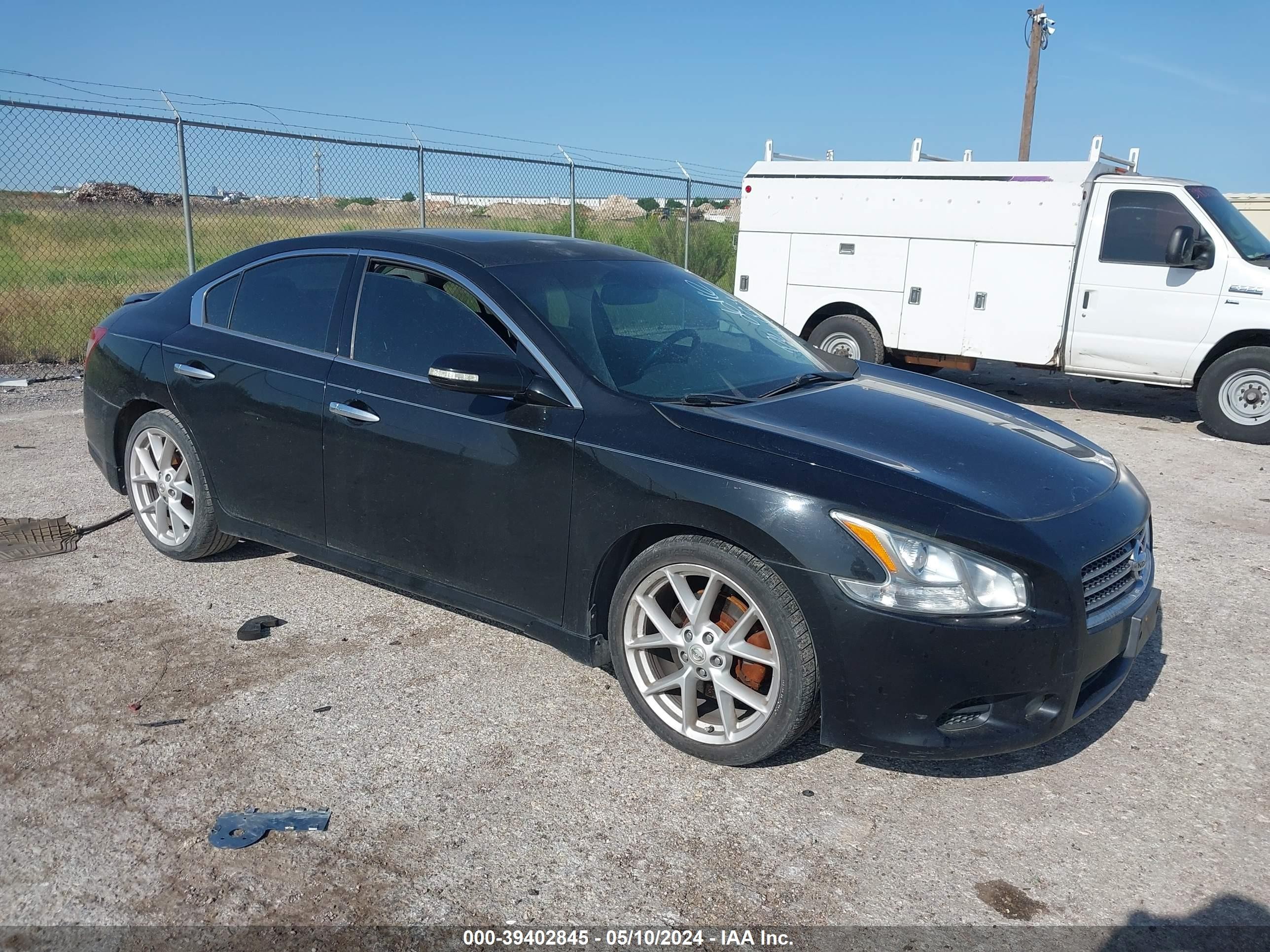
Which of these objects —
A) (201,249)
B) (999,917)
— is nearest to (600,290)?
(999,917)

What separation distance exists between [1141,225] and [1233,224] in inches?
29.6

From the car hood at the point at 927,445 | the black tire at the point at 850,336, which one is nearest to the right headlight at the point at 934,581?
the car hood at the point at 927,445

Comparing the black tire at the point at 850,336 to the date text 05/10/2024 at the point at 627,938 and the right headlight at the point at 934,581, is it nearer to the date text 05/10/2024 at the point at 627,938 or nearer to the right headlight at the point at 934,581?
the right headlight at the point at 934,581

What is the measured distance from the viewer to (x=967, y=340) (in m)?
10.5

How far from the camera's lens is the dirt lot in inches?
105

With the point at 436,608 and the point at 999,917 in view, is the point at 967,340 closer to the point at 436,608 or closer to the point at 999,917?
the point at 436,608

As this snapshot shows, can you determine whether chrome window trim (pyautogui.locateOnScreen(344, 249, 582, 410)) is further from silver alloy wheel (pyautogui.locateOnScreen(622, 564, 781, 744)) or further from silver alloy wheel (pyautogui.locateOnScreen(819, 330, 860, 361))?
silver alloy wheel (pyautogui.locateOnScreen(819, 330, 860, 361))

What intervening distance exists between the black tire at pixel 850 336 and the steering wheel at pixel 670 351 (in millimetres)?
6953

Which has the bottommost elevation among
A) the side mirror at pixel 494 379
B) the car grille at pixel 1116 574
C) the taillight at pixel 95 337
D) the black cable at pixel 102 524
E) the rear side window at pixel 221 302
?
the black cable at pixel 102 524

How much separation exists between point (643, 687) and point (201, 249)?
41.6ft

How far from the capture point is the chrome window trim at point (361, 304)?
A: 3637 mm

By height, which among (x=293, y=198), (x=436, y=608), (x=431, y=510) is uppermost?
(x=293, y=198)

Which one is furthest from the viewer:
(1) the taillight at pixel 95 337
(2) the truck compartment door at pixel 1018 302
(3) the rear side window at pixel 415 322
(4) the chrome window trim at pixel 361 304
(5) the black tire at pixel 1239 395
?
(2) the truck compartment door at pixel 1018 302

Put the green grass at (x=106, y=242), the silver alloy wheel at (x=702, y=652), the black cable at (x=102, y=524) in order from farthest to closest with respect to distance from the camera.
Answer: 1. the green grass at (x=106, y=242)
2. the black cable at (x=102, y=524)
3. the silver alloy wheel at (x=702, y=652)
